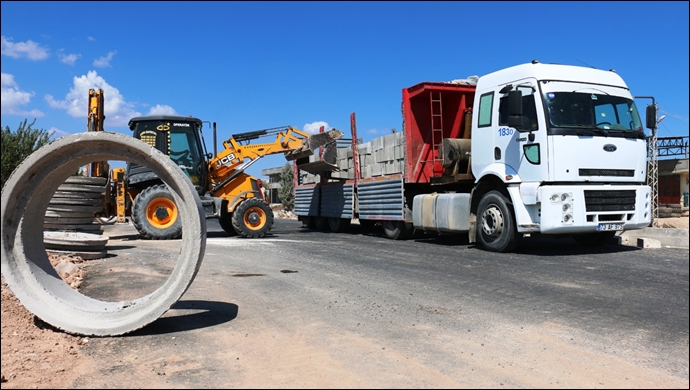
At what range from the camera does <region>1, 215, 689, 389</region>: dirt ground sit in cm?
376

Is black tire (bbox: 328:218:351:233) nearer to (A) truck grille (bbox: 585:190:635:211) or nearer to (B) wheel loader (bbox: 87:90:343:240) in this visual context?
(B) wheel loader (bbox: 87:90:343:240)

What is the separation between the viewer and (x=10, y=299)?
588cm

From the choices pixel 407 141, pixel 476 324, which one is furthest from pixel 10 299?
pixel 407 141

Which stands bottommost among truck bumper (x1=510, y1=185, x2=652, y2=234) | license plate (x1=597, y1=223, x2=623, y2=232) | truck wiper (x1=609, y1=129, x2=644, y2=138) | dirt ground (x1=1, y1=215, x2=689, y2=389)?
dirt ground (x1=1, y1=215, x2=689, y2=389)

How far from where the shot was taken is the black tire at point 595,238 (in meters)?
11.0

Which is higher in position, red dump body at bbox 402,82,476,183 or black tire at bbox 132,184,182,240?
red dump body at bbox 402,82,476,183

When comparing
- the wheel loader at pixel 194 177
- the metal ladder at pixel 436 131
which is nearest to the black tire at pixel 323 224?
the wheel loader at pixel 194 177

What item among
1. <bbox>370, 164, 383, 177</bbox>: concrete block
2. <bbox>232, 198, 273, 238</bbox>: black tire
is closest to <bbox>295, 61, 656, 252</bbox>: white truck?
<bbox>370, 164, 383, 177</bbox>: concrete block

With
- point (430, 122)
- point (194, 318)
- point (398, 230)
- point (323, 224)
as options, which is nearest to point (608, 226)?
point (430, 122)

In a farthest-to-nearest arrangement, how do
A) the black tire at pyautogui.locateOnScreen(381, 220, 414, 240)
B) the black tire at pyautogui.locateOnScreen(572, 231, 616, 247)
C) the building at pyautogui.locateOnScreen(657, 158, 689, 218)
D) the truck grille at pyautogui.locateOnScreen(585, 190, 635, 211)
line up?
the building at pyautogui.locateOnScreen(657, 158, 689, 218) < the black tire at pyautogui.locateOnScreen(381, 220, 414, 240) < the black tire at pyautogui.locateOnScreen(572, 231, 616, 247) < the truck grille at pyautogui.locateOnScreen(585, 190, 635, 211)

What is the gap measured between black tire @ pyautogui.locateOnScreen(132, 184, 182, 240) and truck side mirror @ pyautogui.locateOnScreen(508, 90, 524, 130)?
788 cm

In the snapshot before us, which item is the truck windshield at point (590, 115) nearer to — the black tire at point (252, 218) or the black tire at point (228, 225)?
the black tire at point (252, 218)

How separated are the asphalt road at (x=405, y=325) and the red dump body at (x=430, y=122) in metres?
3.95

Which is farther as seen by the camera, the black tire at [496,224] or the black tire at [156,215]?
the black tire at [156,215]
